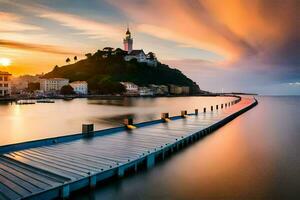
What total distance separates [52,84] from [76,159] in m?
153

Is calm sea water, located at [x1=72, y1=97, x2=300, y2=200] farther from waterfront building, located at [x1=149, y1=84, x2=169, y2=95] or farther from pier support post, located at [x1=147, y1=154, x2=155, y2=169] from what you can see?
waterfront building, located at [x1=149, y1=84, x2=169, y2=95]

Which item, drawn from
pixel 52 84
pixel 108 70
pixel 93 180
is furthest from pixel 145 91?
pixel 93 180

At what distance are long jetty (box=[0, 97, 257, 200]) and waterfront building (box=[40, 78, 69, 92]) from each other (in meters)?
145

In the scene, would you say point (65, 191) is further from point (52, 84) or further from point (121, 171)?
point (52, 84)

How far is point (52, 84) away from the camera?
15562 cm

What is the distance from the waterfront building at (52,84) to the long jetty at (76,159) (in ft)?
475

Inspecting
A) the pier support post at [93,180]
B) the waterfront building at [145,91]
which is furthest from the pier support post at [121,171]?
the waterfront building at [145,91]

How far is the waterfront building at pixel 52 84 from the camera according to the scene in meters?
154

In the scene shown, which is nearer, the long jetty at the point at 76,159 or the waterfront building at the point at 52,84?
the long jetty at the point at 76,159

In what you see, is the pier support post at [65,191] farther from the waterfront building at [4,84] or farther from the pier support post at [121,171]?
the waterfront building at [4,84]

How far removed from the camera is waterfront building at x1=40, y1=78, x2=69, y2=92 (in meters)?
154

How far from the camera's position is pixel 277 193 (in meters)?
12.0

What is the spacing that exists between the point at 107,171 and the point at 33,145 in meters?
5.41

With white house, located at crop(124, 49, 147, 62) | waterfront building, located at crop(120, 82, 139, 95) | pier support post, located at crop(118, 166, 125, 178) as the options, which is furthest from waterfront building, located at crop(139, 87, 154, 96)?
pier support post, located at crop(118, 166, 125, 178)
